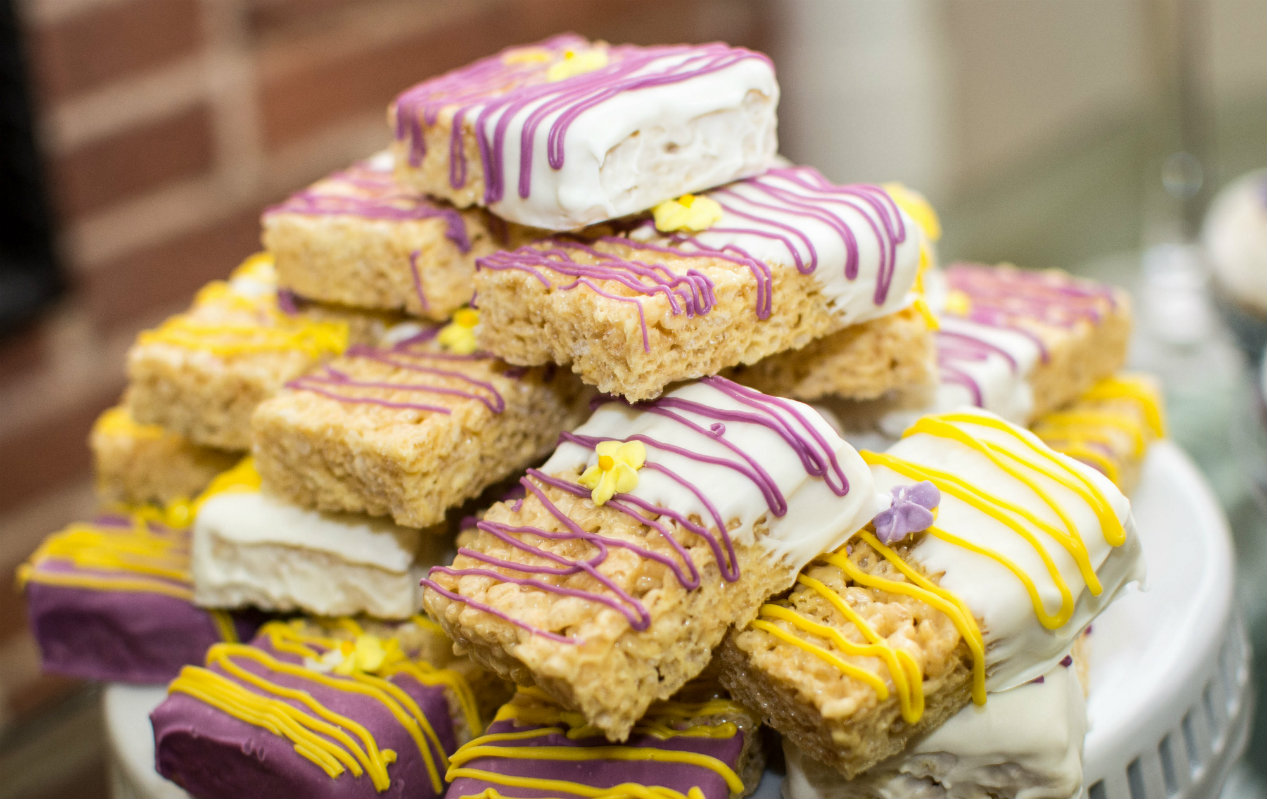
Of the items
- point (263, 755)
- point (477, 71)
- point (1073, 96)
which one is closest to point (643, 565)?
point (263, 755)

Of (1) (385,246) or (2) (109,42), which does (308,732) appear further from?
(2) (109,42)

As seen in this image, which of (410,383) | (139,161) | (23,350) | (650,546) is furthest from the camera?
(139,161)

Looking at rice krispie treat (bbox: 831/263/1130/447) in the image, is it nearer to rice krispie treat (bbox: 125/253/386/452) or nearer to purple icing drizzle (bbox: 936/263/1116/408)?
purple icing drizzle (bbox: 936/263/1116/408)

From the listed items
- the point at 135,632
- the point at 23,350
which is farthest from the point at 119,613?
the point at 23,350

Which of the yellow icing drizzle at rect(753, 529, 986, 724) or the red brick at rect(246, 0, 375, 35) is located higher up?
the red brick at rect(246, 0, 375, 35)

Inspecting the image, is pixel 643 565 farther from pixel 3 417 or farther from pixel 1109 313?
pixel 3 417

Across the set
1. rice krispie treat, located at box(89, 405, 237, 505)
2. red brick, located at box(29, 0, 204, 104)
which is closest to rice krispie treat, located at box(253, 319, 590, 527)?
rice krispie treat, located at box(89, 405, 237, 505)

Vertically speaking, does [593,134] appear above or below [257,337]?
above
